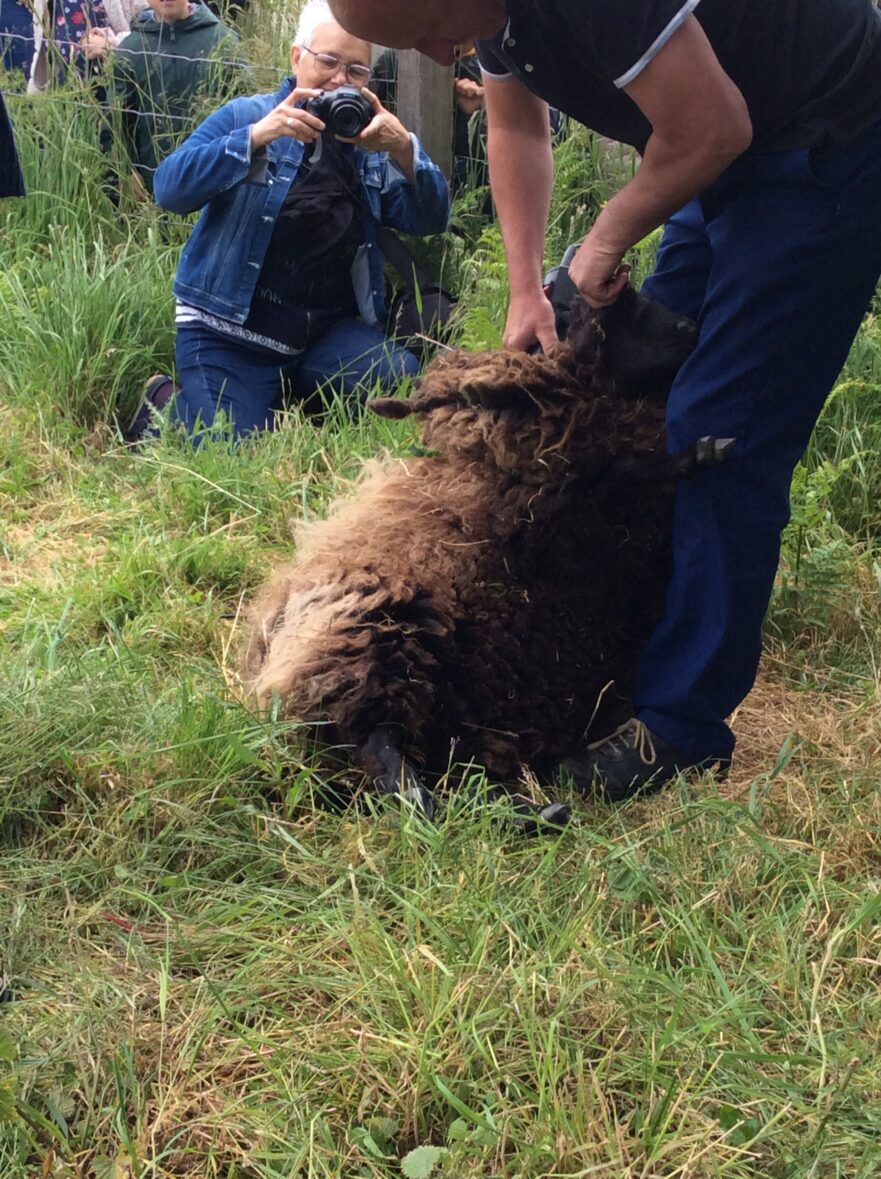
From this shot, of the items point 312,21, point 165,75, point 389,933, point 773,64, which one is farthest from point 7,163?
point 165,75

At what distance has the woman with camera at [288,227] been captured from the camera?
174 inches

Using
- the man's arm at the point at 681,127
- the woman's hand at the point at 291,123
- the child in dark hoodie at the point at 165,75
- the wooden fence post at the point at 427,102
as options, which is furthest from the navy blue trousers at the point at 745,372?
the child in dark hoodie at the point at 165,75

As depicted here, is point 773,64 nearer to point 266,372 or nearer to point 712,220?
point 712,220

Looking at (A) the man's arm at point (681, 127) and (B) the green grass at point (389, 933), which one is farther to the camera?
(A) the man's arm at point (681, 127)

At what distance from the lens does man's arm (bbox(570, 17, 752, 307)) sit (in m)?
2.00

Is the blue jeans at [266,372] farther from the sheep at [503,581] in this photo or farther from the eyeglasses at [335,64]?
the sheep at [503,581]

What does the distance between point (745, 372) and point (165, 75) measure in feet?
13.8

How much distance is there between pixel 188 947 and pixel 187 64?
16.0 feet

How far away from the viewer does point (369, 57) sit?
448cm

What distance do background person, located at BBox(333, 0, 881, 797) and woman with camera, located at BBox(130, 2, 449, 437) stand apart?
179cm

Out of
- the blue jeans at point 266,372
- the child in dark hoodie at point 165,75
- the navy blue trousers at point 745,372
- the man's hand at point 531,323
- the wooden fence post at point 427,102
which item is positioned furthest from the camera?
the child in dark hoodie at point 165,75

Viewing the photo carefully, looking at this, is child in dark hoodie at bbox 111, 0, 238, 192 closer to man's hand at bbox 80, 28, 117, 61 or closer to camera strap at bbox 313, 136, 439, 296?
man's hand at bbox 80, 28, 117, 61

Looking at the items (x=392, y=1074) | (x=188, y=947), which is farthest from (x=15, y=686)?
(x=392, y=1074)

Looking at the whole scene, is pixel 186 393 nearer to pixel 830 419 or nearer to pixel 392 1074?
pixel 830 419
